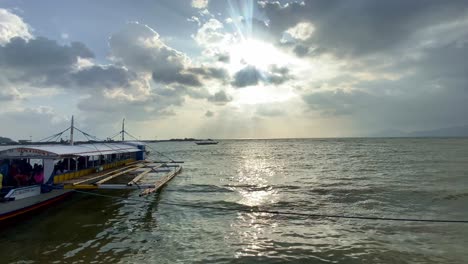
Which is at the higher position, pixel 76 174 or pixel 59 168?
pixel 59 168

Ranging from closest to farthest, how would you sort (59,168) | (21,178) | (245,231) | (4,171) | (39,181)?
(245,231)
(4,171)
(21,178)
(39,181)
(59,168)

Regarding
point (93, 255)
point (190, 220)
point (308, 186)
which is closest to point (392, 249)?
point (190, 220)

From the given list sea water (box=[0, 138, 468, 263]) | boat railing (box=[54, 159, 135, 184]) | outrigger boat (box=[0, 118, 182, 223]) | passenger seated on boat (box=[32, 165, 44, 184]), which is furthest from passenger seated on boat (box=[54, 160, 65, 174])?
sea water (box=[0, 138, 468, 263])

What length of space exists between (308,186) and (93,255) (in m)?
21.9

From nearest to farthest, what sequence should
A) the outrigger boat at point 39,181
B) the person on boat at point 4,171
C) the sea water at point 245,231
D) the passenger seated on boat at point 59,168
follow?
1. the sea water at point 245,231
2. the outrigger boat at point 39,181
3. the person on boat at point 4,171
4. the passenger seated on boat at point 59,168

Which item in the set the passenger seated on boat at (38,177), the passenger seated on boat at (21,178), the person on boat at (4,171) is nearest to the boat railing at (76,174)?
the passenger seated on boat at (38,177)

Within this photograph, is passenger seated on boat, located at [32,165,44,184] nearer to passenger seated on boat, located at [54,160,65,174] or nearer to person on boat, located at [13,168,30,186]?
person on boat, located at [13,168,30,186]

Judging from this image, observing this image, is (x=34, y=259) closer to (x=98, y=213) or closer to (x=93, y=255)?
(x=93, y=255)

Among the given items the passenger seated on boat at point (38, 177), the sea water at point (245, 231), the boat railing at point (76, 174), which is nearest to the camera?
the sea water at point (245, 231)

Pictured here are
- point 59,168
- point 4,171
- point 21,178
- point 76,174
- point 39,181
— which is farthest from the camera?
point 76,174

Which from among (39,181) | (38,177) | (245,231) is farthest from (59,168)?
(245,231)

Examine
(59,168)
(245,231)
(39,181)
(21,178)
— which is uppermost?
(59,168)

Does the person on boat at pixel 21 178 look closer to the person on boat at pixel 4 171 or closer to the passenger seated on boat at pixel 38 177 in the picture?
the passenger seated on boat at pixel 38 177

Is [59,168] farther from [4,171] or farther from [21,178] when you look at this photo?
[4,171]
